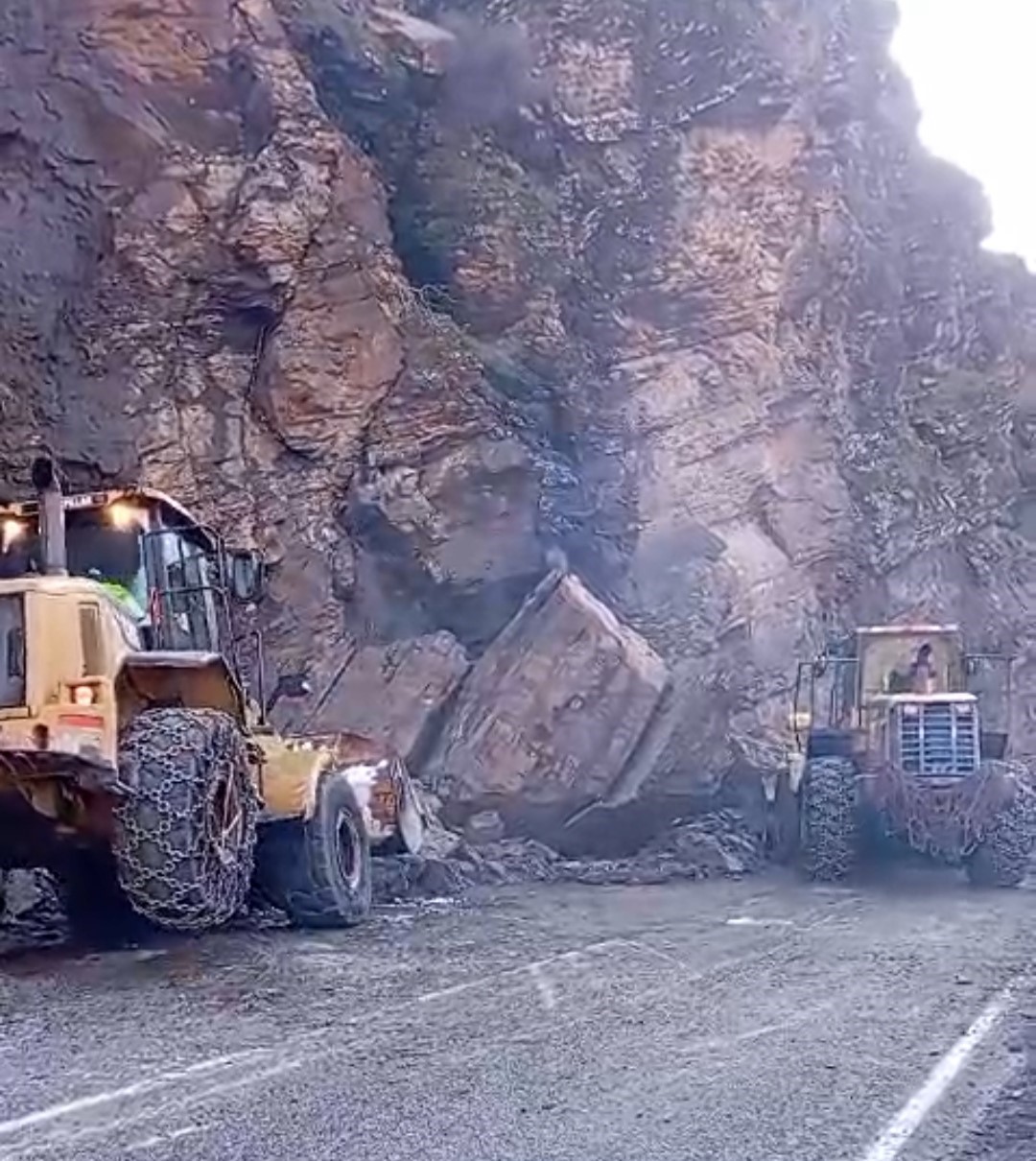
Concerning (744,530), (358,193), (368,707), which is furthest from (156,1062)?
(744,530)

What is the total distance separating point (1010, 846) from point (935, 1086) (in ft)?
31.3

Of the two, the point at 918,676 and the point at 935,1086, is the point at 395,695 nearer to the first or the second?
the point at 918,676

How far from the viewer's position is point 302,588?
20141 millimetres

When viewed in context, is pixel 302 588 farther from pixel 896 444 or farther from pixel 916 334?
pixel 916 334

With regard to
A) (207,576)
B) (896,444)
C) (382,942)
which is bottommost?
(382,942)

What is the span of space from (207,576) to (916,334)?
2188 cm

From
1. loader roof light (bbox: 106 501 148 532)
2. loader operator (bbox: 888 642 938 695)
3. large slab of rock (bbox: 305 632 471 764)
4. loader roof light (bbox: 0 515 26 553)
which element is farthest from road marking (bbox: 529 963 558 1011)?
large slab of rock (bbox: 305 632 471 764)

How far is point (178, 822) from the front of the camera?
9.95 meters

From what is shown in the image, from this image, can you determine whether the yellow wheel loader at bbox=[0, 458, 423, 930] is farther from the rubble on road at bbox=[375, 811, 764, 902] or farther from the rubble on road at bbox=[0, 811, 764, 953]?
the rubble on road at bbox=[375, 811, 764, 902]

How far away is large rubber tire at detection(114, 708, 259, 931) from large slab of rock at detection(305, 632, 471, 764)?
9.18 m

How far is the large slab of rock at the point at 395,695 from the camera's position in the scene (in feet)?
65.7

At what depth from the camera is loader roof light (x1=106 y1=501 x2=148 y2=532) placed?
37.7 ft

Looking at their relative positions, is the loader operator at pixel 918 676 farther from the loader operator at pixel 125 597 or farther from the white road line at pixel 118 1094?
the white road line at pixel 118 1094

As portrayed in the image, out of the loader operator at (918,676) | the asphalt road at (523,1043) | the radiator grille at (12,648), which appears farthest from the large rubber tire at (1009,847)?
the radiator grille at (12,648)
